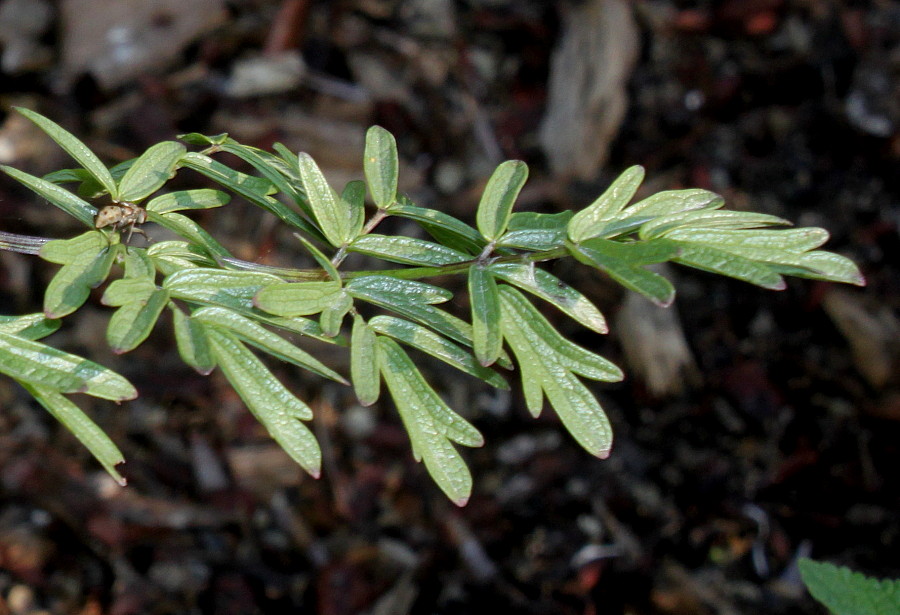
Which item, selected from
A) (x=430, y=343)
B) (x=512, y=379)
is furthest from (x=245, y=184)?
(x=512, y=379)

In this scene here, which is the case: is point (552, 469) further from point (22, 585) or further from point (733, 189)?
point (22, 585)

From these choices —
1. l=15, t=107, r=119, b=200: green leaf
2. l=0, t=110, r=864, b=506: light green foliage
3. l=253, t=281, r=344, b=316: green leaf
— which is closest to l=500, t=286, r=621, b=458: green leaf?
l=0, t=110, r=864, b=506: light green foliage

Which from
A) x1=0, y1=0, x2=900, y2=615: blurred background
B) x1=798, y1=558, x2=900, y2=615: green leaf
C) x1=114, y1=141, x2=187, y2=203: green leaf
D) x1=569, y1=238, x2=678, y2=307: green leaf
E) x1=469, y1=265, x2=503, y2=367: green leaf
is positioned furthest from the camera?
x1=0, y1=0, x2=900, y2=615: blurred background

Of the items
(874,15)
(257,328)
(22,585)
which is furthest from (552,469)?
(874,15)

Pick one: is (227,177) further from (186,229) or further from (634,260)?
(634,260)

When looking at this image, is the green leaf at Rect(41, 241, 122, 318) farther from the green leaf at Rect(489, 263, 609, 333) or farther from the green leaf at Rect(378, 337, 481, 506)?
the green leaf at Rect(489, 263, 609, 333)

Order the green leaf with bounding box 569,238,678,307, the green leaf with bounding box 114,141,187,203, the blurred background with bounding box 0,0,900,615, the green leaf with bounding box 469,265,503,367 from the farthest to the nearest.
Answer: the blurred background with bounding box 0,0,900,615 → the green leaf with bounding box 114,141,187,203 → the green leaf with bounding box 469,265,503,367 → the green leaf with bounding box 569,238,678,307

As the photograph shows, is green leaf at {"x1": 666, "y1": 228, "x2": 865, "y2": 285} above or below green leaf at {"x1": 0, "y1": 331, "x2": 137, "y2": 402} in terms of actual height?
above
